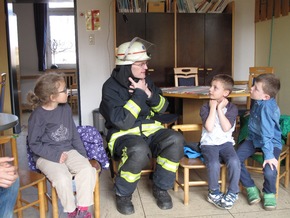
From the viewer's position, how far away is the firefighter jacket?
2.33 metres

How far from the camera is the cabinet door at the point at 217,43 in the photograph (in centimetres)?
493

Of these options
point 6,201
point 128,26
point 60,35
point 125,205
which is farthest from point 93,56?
point 6,201

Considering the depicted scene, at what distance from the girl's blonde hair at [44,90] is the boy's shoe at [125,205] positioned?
82 centimetres

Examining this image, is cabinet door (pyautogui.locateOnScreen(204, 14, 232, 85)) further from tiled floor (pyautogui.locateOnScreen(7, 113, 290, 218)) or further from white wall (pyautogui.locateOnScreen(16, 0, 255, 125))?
tiled floor (pyautogui.locateOnScreen(7, 113, 290, 218))

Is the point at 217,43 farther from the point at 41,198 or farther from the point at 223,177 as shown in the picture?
the point at 41,198

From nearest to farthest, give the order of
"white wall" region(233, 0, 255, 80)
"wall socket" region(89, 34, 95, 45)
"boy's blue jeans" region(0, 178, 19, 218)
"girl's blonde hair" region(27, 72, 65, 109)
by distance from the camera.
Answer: "boy's blue jeans" region(0, 178, 19, 218)
"girl's blonde hair" region(27, 72, 65, 109)
"wall socket" region(89, 34, 95, 45)
"white wall" region(233, 0, 255, 80)

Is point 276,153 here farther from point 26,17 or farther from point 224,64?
point 26,17

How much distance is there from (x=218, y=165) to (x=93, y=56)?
3098mm

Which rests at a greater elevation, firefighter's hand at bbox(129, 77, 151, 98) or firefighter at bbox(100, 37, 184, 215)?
firefighter's hand at bbox(129, 77, 151, 98)

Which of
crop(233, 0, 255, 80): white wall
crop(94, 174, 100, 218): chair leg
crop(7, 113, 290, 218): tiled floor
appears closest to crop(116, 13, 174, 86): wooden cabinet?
crop(233, 0, 255, 80): white wall

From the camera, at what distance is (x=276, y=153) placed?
2404 mm

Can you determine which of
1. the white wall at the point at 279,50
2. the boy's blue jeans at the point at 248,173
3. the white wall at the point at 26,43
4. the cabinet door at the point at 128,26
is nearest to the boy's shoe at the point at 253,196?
the boy's blue jeans at the point at 248,173

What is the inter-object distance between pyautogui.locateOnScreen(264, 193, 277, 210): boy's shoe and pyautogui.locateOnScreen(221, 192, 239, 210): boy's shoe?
0.68 ft

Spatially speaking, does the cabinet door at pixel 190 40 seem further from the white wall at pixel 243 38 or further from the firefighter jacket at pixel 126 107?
the firefighter jacket at pixel 126 107
